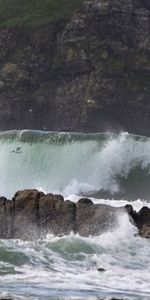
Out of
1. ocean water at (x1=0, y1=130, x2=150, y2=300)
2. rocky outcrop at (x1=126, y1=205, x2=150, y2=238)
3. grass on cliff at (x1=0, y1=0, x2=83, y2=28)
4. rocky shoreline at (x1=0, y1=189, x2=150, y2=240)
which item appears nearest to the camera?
ocean water at (x1=0, y1=130, x2=150, y2=300)

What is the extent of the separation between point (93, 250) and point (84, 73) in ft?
277

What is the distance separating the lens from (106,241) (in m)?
30.1

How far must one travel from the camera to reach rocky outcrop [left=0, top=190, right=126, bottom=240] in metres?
30.3

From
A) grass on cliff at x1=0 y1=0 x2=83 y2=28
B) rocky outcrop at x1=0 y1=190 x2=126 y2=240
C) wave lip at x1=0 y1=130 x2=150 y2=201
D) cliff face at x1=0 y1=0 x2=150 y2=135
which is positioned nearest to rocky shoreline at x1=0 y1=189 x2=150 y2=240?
rocky outcrop at x1=0 y1=190 x2=126 y2=240

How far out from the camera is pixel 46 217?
100ft

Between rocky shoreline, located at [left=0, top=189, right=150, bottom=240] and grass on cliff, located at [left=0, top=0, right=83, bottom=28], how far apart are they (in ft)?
297

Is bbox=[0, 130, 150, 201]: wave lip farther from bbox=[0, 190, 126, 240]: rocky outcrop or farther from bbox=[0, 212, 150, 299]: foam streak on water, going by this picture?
bbox=[0, 212, 150, 299]: foam streak on water

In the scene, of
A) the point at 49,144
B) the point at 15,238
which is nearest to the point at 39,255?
the point at 15,238

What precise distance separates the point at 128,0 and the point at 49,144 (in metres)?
54.5

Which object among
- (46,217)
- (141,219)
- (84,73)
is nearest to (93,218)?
(46,217)

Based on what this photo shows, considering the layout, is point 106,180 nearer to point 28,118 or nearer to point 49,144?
point 49,144

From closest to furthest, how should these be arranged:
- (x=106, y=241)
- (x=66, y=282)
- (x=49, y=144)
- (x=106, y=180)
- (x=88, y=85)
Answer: (x=66, y=282)
(x=106, y=241)
(x=106, y=180)
(x=49, y=144)
(x=88, y=85)

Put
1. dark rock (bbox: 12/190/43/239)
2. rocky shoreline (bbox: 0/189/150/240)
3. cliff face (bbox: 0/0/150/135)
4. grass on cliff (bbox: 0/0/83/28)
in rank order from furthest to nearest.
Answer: grass on cliff (bbox: 0/0/83/28) < cliff face (bbox: 0/0/150/135) < rocky shoreline (bbox: 0/189/150/240) < dark rock (bbox: 12/190/43/239)

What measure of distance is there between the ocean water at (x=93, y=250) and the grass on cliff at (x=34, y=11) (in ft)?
200
